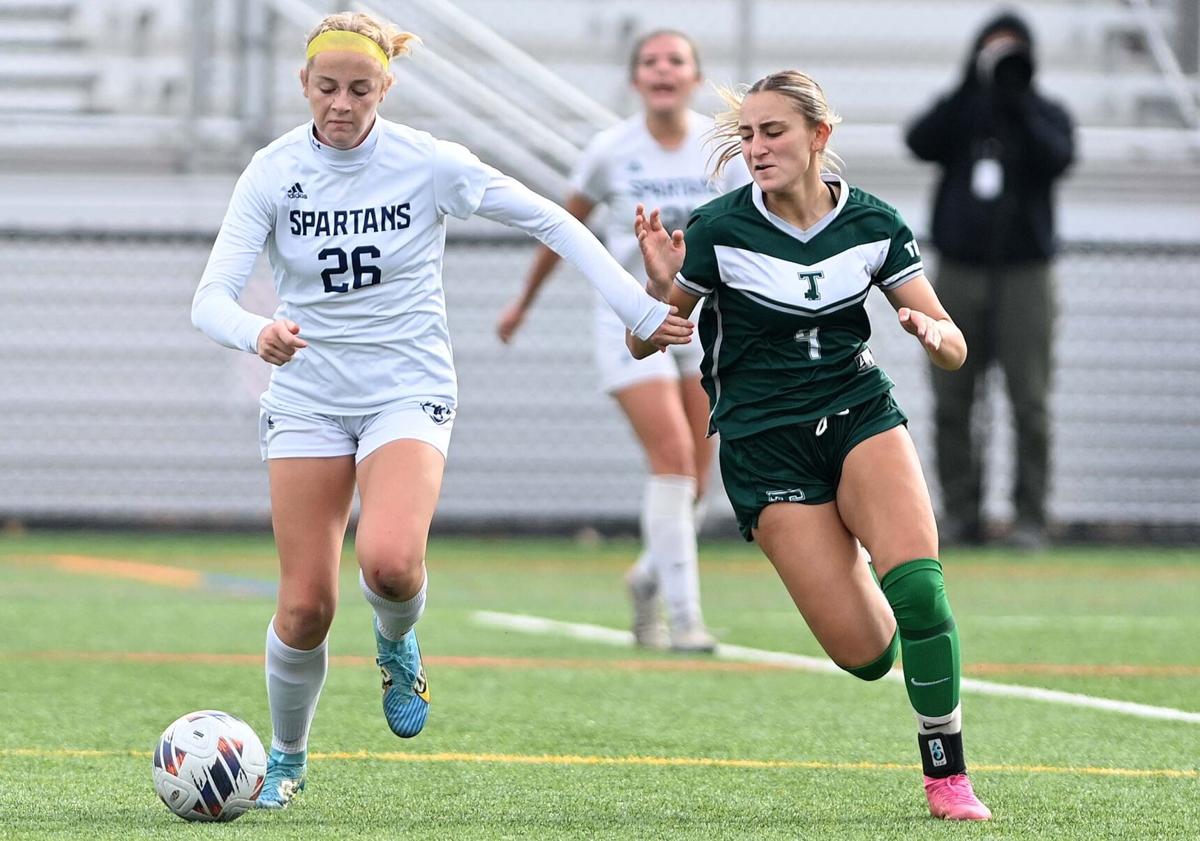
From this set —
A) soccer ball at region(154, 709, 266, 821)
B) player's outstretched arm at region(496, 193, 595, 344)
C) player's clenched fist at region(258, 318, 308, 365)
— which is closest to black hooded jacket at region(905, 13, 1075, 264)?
player's outstretched arm at region(496, 193, 595, 344)

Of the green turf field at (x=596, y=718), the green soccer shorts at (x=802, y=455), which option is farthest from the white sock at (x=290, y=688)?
the green soccer shorts at (x=802, y=455)

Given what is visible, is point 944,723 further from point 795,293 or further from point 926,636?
point 795,293

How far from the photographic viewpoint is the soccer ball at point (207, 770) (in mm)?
4668

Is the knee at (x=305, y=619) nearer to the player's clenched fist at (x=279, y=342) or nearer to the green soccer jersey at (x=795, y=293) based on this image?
the player's clenched fist at (x=279, y=342)

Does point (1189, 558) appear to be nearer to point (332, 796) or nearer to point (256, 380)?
point (256, 380)

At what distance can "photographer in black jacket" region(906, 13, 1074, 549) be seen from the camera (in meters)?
12.1

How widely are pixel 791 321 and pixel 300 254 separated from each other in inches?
47.2

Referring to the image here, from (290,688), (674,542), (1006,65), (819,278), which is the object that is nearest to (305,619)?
(290,688)

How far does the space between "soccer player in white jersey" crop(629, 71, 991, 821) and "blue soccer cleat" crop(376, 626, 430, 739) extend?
0.91 meters

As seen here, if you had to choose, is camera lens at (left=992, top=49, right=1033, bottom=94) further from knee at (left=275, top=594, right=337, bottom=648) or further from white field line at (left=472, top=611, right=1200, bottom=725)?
knee at (left=275, top=594, right=337, bottom=648)

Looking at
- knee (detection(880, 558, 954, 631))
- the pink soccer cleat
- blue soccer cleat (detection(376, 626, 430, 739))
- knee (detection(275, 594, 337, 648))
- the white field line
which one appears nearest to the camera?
the pink soccer cleat

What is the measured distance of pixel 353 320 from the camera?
5.18 m

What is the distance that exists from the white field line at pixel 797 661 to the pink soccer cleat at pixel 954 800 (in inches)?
70.6

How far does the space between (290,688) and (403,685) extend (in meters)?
0.38
